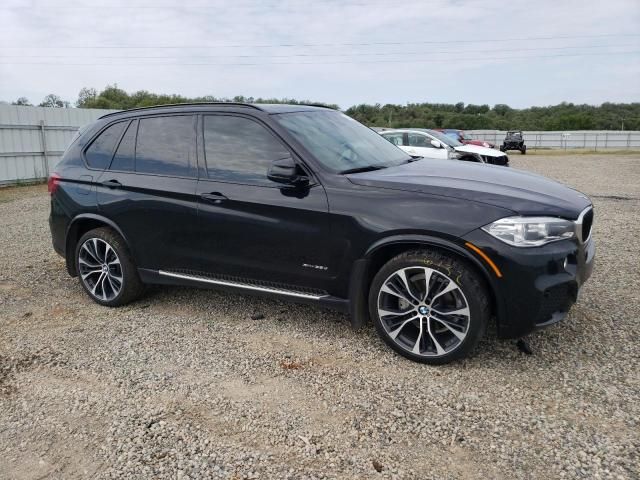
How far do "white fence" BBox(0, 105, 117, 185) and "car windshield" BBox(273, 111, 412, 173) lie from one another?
12.5 metres

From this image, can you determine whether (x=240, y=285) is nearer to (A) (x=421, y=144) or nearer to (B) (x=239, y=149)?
(B) (x=239, y=149)

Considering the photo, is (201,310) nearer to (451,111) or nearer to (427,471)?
(427,471)


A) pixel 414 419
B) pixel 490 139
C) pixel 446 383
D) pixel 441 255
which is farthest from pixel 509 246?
pixel 490 139

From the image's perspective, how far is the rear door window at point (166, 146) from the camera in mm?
4496

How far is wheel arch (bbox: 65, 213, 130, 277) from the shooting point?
A: 4.85 metres

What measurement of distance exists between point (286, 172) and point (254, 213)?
0.46 m

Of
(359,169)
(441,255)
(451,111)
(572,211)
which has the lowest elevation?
(441,255)

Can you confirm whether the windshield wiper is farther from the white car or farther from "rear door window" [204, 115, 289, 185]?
the white car

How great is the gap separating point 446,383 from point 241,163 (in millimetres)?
2235

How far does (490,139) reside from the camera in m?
46.9

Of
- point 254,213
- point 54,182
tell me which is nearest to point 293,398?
point 254,213

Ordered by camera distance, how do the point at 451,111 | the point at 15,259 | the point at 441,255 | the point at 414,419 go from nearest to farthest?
the point at 414,419
the point at 441,255
the point at 15,259
the point at 451,111

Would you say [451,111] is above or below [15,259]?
above

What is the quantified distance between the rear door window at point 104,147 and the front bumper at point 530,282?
10.9 ft
